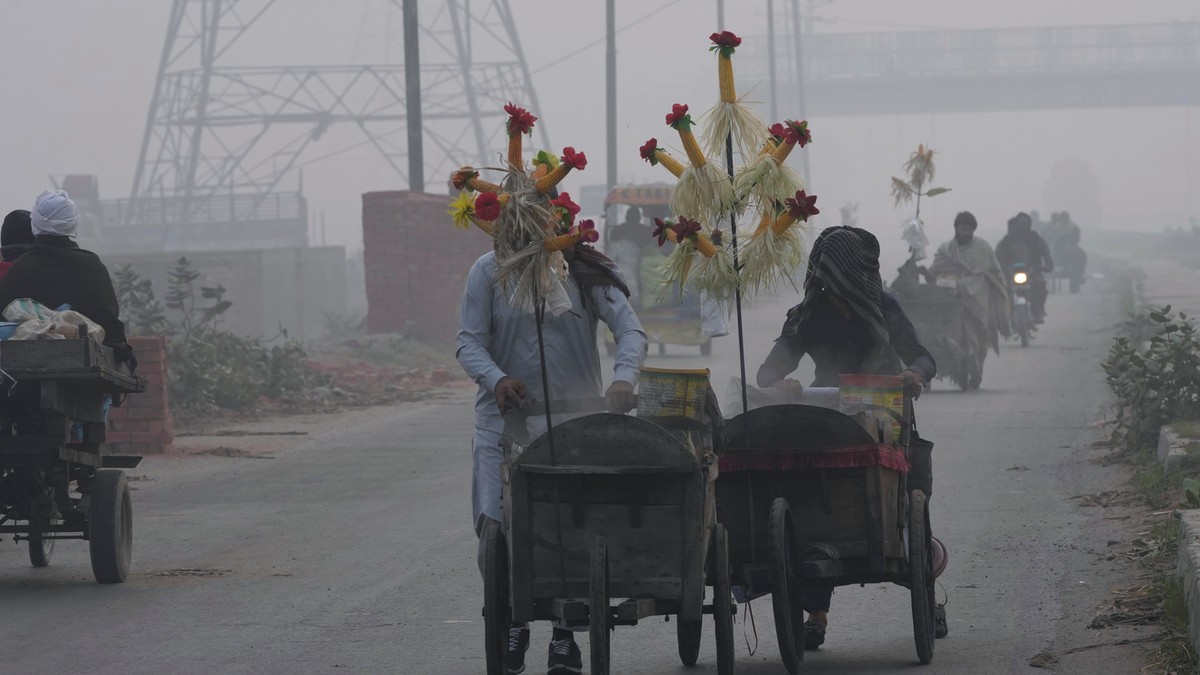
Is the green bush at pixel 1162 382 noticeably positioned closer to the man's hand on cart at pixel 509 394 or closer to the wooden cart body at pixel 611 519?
the man's hand on cart at pixel 509 394

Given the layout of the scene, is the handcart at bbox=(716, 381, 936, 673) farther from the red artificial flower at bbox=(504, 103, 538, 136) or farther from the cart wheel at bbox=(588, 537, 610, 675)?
the red artificial flower at bbox=(504, 103, 538, 136)

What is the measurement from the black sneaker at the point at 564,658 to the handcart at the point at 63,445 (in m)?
3.25

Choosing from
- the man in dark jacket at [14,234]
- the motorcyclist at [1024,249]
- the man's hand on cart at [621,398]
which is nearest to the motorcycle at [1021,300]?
the motorcyclist at [1024,249]

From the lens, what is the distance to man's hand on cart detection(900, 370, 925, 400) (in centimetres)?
690

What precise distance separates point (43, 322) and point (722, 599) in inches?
165

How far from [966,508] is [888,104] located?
104m

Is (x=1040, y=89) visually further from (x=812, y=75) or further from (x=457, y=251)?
(x=457, y=251)

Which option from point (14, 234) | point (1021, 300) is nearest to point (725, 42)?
point (14, 234)

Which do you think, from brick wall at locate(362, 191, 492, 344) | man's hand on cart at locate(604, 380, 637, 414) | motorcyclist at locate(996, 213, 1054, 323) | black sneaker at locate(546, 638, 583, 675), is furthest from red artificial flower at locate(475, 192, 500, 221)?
brick wall at locate(362, 191, 492, 344)

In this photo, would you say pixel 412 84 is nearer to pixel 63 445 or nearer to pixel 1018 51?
pixel 63 445

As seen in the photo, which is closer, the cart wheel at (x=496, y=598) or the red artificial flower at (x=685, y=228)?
the cart wheel at (x=496, y=598)

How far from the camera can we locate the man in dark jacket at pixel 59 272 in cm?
877

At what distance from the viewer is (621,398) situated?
6.29 metres

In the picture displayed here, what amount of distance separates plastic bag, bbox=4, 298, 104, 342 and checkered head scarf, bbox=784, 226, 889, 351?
11.9ft
